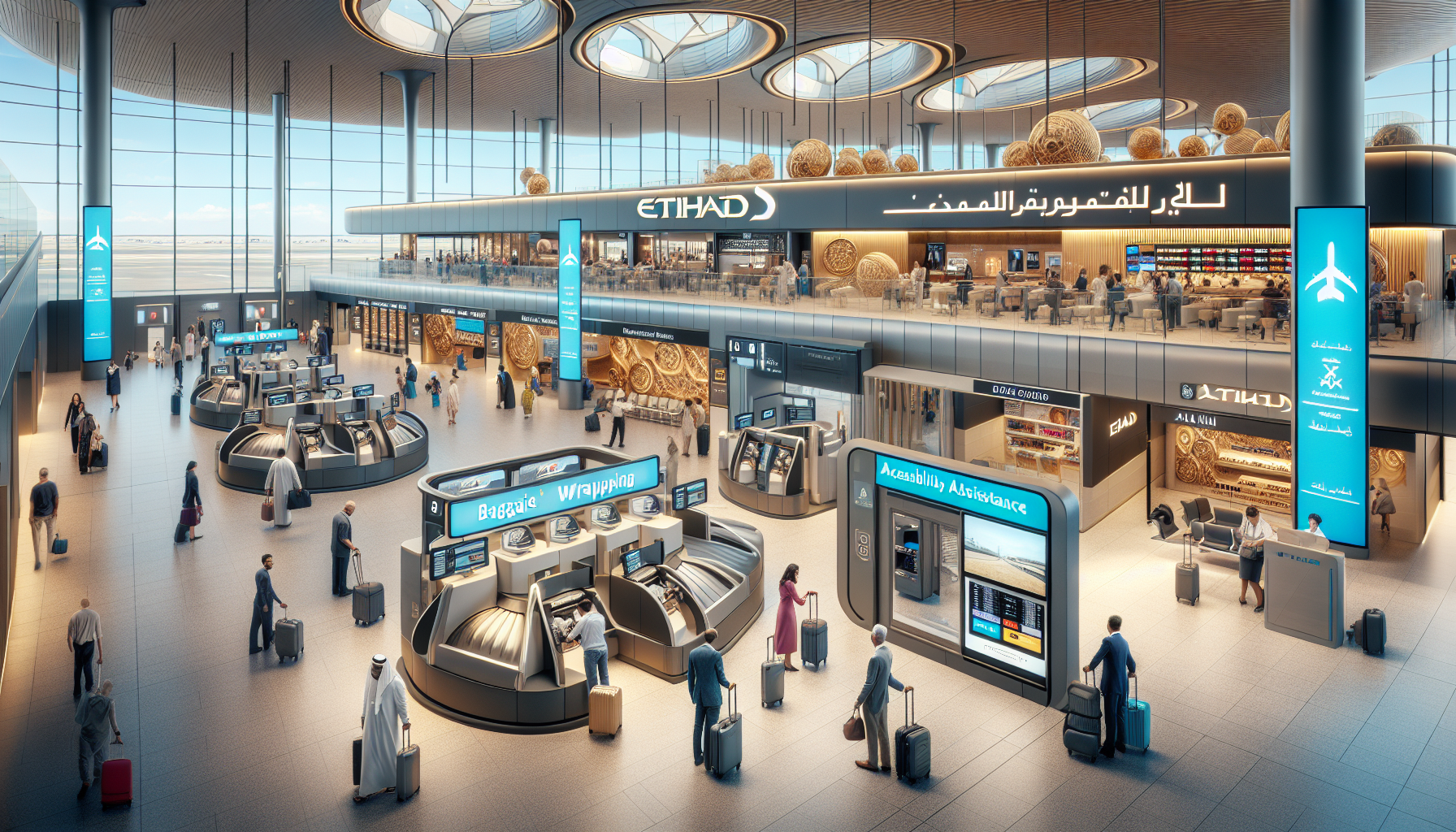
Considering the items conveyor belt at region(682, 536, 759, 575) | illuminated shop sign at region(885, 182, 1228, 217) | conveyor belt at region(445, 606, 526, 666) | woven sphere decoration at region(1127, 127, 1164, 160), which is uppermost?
woven sphere decoration at region(1127, 127, 1164, 160)

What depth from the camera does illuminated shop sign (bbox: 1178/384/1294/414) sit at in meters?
14.3

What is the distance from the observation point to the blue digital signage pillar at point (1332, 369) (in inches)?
454

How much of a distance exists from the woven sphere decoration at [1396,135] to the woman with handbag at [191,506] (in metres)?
21.9

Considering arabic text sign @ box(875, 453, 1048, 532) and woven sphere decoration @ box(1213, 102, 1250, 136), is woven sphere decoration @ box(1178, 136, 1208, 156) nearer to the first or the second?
woven sphere decoration @ box(1213, 102, 1250, 136)

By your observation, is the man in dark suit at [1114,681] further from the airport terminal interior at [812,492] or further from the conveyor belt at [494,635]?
the conveyor belt at [494,635]

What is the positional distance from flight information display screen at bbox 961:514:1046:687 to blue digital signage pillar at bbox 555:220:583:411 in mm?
12150

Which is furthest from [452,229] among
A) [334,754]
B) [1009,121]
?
[334,754]

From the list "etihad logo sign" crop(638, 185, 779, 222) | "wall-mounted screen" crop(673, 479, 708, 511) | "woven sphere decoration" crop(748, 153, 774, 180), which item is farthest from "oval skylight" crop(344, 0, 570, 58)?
"wall-mounted screen" crop(673, 479, 708, 511)

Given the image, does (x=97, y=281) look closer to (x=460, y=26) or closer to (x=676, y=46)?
(x=460, y=26)

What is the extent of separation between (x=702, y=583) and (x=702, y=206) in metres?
17.9

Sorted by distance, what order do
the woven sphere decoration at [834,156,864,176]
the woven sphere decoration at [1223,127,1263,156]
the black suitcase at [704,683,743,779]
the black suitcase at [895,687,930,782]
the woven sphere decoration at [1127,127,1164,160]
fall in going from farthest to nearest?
the woven sphere decoration at [834,156,864,176] < the woven sphere decoration at [1223,127,1263,156] < the woven sphere decoration at [1127,127,1164,160] < the black suitcase at [704,683,743,779] < the black suitcase at [895,687,930,782]

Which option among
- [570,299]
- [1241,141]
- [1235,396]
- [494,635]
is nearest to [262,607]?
[494,635]

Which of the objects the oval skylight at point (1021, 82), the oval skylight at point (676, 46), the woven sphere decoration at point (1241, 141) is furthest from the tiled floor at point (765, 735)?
the oval skylight at point (1021, 82)

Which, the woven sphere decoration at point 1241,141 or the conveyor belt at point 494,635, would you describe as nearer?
the conveyor belt at point 494,635
